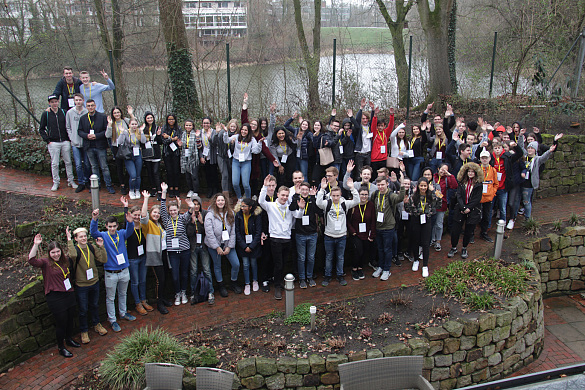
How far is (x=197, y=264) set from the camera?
26.7 feet

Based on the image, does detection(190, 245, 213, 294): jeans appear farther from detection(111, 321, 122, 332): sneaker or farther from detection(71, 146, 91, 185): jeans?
detection(71, 146, 91, 185): jeans

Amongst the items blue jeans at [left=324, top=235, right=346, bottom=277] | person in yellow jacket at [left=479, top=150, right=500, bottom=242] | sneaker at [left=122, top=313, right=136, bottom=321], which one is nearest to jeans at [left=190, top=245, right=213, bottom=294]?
sneaker at [left=122, top=313, right=136, bottom=321]

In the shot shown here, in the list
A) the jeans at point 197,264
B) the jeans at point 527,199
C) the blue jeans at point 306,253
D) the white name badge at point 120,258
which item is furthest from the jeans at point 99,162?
the jeans at point 527,199

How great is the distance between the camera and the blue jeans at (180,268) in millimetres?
7773

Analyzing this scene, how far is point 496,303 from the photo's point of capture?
738 centimetres

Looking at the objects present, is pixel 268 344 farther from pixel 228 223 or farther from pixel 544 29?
pixel 544 29

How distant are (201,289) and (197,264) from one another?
43 centimetres

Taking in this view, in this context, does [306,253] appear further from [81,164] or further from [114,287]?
[81,164]

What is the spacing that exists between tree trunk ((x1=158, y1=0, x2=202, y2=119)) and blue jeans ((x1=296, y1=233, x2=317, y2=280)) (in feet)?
20.3

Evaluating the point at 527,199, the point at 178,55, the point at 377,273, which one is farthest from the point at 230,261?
the point at 178,55

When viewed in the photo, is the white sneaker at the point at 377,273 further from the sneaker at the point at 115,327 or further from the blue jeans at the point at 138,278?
the sneaker at the point at 115,327

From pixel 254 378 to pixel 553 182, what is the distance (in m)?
10.1

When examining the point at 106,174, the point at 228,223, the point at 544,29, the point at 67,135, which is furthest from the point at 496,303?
the point at 544,29

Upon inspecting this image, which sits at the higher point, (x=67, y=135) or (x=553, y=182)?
(x=67, y=135)
